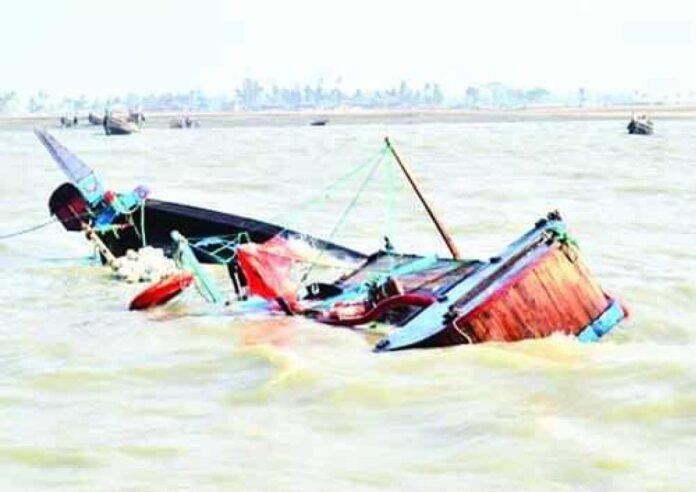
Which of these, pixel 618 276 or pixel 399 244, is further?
pixel 399 244

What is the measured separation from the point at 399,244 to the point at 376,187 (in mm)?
14943

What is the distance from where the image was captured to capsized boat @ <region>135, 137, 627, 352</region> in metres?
11.1

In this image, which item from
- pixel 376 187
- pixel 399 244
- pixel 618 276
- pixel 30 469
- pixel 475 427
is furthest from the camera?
pixel 376 187

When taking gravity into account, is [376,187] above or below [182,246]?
below

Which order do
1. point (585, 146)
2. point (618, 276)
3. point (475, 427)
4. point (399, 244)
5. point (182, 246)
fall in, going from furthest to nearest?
point (585, 146), point (399, 244), point (618, 276), point (182, 246), point (475, 427)

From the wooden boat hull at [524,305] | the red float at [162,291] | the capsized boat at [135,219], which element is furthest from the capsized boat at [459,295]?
the capsized boat at [135,219]

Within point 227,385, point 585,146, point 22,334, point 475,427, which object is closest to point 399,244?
point 22,334

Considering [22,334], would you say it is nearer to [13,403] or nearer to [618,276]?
[13,403]

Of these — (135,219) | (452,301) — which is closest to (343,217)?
(135,219)

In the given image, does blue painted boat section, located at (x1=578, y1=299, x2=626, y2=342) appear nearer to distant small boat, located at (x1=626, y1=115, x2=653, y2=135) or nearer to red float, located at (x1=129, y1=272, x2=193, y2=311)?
red float, located at (x1=129, y1=272, x2=193, y2=311)

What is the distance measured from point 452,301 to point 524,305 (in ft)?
2.37

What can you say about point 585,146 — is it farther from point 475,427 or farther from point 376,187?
point 475,427

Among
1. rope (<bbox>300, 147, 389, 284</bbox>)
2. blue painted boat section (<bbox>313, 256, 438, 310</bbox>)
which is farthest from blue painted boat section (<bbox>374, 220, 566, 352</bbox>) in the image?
rope (<bbox>300, 147, 389, 284</bbox>)

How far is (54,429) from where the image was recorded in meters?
9.17
